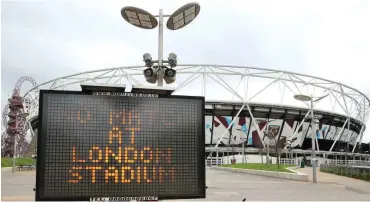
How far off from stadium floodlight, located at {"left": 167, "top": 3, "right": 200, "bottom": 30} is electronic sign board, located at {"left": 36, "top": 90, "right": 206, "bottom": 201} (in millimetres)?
2129

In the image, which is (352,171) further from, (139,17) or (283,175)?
(139,17)

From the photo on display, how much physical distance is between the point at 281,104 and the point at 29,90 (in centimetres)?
5433

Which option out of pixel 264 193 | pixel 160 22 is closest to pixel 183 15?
pixel 160 22

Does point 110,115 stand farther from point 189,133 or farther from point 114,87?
point 189,133

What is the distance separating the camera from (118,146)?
7.27 metres

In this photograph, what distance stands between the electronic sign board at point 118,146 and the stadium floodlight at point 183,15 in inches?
83.8

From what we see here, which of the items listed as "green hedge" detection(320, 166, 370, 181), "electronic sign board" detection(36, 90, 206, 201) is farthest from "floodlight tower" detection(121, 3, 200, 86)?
"green hedge" detection(320, 166, 370, 181)

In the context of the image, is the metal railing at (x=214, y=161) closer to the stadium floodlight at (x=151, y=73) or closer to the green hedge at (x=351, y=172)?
the green hedge at (x=351, y=172)

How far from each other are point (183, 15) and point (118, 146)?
337cm

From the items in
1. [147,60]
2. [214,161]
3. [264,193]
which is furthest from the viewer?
[214,161]

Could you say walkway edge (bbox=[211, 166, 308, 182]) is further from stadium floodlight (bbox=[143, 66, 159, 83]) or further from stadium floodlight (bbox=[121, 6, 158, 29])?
stadium floodlight (bbox=[121, 6, 158, 29])

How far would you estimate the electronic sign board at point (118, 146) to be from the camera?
6.96 m

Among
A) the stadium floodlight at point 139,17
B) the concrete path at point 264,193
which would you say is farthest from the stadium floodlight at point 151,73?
the concrete path at point 264,193

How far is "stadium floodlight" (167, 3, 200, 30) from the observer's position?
8.84m
